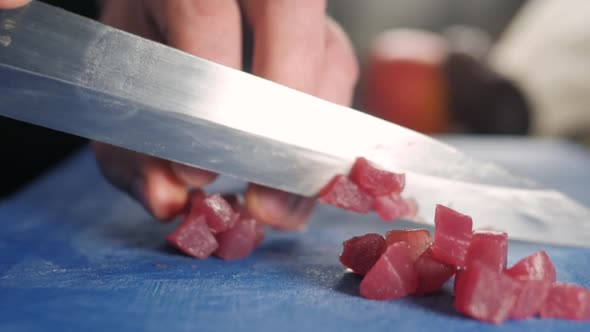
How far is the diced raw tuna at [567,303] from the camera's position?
1314mm

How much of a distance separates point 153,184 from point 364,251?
646mm

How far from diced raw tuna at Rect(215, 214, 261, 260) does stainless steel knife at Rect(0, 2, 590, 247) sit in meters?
0.12

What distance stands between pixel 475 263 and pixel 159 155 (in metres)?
0.82

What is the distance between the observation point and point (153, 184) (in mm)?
1780

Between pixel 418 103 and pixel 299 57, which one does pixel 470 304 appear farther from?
pixel 418 103

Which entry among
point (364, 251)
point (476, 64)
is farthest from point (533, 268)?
point (476, 64)

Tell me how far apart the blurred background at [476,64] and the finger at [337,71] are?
12.2 feet

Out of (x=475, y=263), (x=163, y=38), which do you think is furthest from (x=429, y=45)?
(x=475, y=263)

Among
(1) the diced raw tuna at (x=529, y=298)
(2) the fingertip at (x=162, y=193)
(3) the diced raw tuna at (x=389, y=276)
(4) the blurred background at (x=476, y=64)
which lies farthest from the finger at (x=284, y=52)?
(4) the blurred background at (x=476, y=64)

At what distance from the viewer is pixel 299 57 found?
5.46 ft

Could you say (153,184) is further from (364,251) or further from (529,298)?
(529,298)

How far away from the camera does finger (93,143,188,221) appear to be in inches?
70.0

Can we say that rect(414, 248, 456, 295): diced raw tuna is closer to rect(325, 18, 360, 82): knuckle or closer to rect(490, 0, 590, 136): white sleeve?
rect(325, 18, 360, 82): knuckle

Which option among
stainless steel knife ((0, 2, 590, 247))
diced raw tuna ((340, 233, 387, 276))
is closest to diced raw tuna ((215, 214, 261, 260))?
stainless steel knife ((0, 2, 590, 247))
